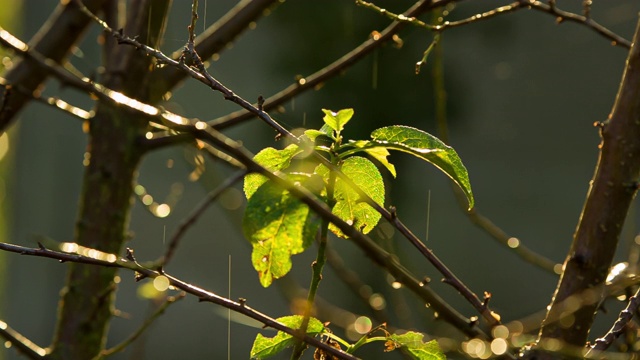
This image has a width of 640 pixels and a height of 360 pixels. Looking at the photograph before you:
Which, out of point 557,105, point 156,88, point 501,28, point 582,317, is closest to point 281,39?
point 501,28

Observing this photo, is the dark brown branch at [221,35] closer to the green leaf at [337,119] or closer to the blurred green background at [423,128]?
the green leaf at [337,119]

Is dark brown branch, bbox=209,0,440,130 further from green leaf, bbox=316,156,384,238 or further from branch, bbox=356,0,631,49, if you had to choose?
green leaf, bbox=316,156,384,238

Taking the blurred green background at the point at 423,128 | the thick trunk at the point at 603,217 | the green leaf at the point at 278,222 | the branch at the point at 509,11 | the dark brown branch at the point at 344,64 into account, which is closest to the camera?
the green leaf at the point at 278,222

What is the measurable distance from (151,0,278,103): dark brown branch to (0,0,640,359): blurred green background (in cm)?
191

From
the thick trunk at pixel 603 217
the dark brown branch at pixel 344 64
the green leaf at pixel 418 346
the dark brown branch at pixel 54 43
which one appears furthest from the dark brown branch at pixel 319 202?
the dark brown branch at pixel 54 43

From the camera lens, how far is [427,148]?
0.41 meters

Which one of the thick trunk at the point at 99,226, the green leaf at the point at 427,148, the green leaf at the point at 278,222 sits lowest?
the green leaf at the point at 278,222

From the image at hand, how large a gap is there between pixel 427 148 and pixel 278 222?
9 cm

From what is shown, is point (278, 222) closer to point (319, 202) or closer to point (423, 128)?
point (319, 202)

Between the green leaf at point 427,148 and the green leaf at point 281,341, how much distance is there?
12 cm

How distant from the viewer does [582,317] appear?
0.53 metres

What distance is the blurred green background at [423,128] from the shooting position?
3252 mm

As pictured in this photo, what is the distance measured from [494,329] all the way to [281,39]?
3.23m

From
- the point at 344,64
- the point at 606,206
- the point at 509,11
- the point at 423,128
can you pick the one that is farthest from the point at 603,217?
the point at 423,128
